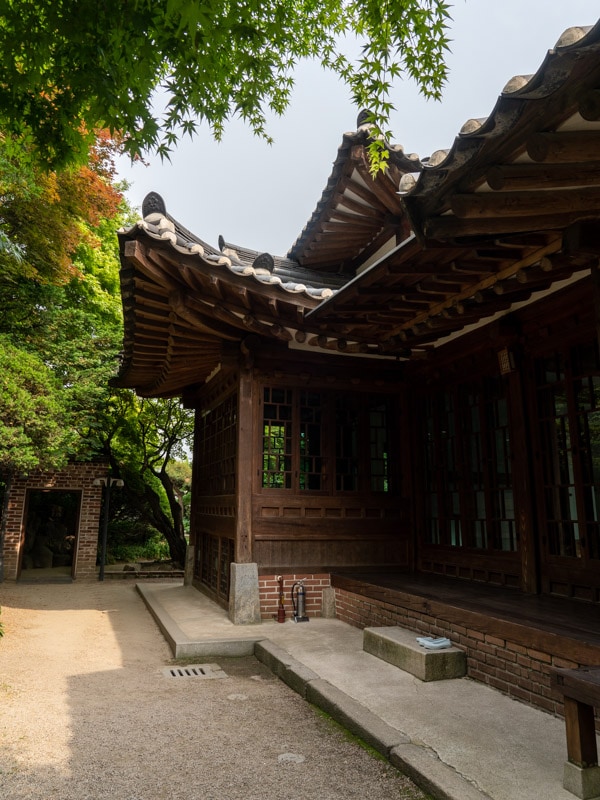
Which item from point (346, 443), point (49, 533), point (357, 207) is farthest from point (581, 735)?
point (49, 533)

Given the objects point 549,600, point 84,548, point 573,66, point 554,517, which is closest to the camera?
point 573,66

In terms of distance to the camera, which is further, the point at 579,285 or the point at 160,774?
the point at 579,285

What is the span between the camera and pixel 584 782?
2.72 meters

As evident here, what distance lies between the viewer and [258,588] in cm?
720

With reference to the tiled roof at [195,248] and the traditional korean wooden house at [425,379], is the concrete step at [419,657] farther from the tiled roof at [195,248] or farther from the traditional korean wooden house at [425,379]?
the tiled roof at [195,248]

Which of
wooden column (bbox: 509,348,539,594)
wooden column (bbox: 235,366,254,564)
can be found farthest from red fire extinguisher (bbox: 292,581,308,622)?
wooden column (bbox: 509,348,539,594)

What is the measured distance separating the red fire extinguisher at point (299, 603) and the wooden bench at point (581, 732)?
4598 mm

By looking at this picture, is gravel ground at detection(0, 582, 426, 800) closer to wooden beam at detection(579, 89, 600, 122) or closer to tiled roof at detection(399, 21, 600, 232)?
tiled roof at detection(399, 21, 600, 232)

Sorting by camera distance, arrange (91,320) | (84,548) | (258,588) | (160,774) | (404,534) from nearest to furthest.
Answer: (160,774) < (258,588) < (404,534) < (91,320) < (84,548)

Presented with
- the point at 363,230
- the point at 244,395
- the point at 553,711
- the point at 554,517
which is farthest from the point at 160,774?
the point at 363,230

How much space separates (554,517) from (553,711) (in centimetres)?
213

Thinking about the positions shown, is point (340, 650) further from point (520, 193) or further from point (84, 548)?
point (84, 548)

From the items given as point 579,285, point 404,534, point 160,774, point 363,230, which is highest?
point 363,230

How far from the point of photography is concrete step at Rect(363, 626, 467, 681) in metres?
4.64
